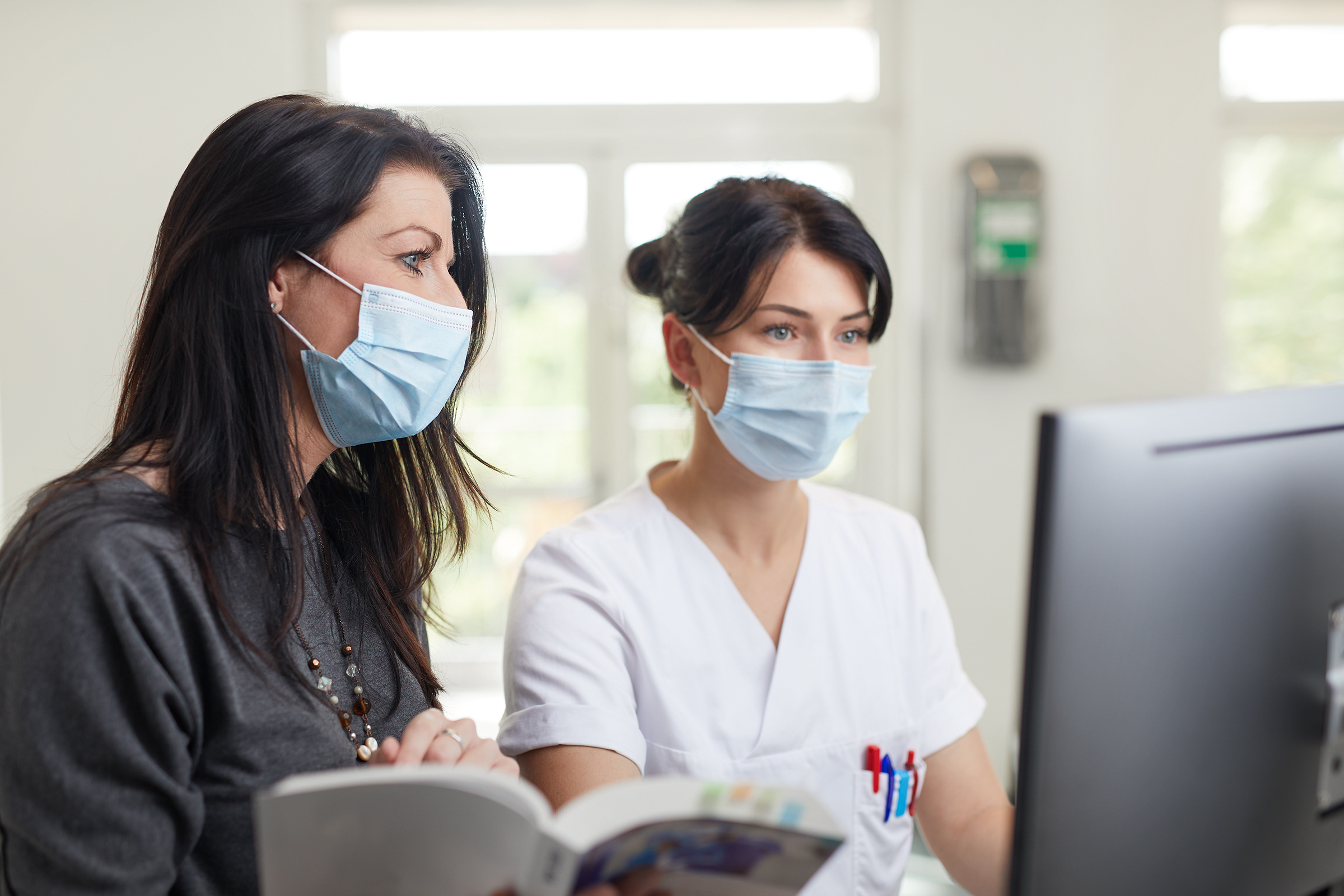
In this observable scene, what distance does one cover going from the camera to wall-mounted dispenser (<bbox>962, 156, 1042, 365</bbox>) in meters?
2.93

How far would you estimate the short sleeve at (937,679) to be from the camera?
1301 millimetres

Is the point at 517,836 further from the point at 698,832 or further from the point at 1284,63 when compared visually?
the point at 1284,63

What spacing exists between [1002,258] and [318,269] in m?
2.41

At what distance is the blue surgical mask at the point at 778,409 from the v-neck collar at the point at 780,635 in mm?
122

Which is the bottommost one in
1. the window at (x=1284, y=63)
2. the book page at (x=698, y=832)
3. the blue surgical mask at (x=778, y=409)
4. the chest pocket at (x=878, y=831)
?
the chest pocket at (x=878, y=831)

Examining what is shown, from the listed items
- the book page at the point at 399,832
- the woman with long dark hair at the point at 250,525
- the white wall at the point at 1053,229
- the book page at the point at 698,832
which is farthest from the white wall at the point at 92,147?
the book page at the point at 698,832

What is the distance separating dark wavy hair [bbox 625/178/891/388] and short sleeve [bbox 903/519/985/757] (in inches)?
14.2

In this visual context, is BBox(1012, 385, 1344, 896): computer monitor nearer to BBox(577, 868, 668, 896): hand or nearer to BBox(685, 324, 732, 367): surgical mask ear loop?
BBox(577, 868, 668, 896): hand

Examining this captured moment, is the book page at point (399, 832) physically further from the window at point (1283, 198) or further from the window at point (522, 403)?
the window at point (1283, 198)

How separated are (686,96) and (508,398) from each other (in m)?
Answer: 1.13

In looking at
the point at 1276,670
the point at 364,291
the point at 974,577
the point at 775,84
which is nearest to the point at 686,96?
the point at 775,84

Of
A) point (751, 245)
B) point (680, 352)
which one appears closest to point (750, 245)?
point (751, 245)

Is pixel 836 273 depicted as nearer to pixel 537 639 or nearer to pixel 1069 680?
pixel 537 639

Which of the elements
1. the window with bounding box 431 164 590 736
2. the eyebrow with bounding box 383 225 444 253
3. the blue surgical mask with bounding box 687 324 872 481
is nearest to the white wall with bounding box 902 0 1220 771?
the window with bounding box 431 164 590 736
